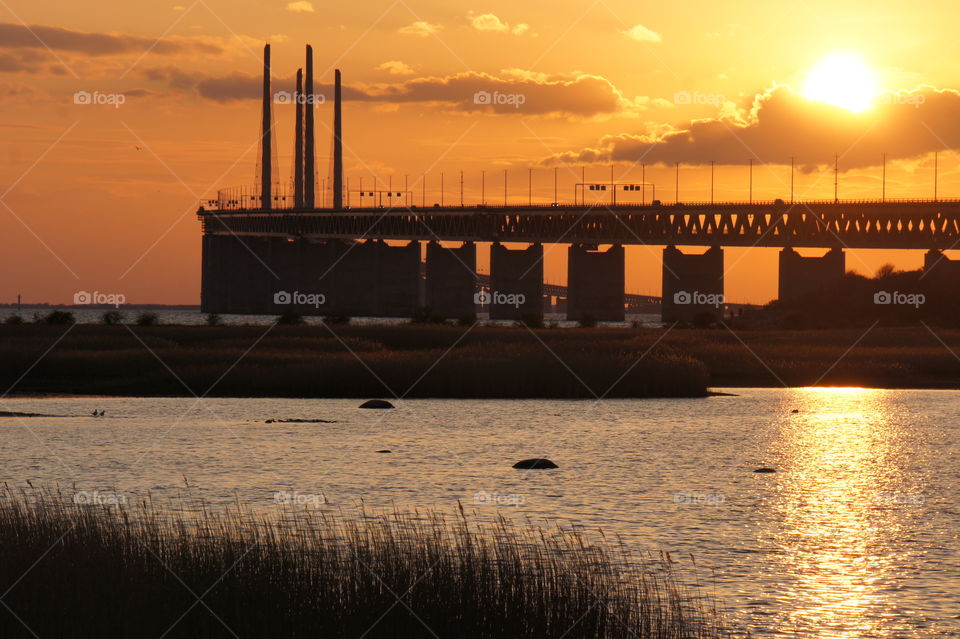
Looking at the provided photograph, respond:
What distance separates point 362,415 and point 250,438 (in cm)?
916

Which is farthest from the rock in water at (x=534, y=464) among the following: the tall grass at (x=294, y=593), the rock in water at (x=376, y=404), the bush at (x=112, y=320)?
the bush at (x=112, y=320)

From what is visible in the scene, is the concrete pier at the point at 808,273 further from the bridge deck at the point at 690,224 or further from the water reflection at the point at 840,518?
the water reflection at the point at 840,518

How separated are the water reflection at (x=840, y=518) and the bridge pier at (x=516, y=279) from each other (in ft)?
411

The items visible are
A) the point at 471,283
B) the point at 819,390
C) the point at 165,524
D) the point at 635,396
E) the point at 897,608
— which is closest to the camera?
the point at 897,608

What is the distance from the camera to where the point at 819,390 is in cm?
6856

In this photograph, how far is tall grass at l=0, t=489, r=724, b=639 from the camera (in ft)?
49.5

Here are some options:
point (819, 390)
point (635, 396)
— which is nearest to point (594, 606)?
point (635, 396)

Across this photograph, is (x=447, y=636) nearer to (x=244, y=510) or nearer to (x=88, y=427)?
(x=244, y=510)

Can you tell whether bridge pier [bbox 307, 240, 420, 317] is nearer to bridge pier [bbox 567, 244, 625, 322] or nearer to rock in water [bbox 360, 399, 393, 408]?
bridge pier [bbox 567, 244, 625, 322]

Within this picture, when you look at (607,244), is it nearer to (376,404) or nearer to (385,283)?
(385,283)

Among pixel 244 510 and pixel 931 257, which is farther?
pixel 931 257

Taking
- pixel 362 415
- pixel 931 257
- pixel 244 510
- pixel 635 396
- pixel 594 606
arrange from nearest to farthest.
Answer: pixel 594 606 → pixel 244 510 → pixel 362 415 → pixel 635 396 → pixel 931 257

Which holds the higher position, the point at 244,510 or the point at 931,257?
the point at 931,257

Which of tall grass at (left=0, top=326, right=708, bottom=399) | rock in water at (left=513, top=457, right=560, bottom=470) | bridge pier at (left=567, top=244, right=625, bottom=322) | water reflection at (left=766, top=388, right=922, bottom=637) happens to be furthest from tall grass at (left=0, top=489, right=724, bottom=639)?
bridge pier at (left=567, top=244, right=625, bottom=322)
